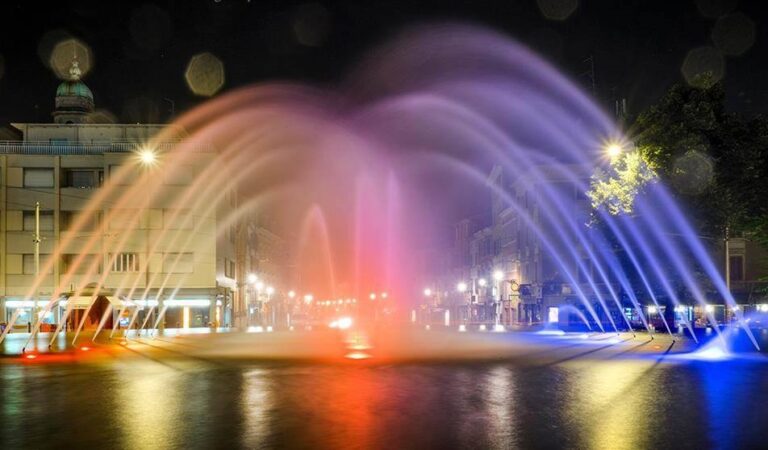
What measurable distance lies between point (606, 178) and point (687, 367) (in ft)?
70.8

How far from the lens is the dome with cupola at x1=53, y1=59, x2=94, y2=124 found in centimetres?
9169

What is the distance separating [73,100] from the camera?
92500 millimetres

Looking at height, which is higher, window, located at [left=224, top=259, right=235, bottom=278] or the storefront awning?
Answer: window, located at [left=224, top=259, right=235, bottom=278]

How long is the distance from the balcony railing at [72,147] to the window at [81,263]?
36.6ft

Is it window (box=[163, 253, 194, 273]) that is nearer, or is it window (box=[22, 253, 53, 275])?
window (box=[22, 253, 53, 275])

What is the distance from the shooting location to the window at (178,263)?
256 ft

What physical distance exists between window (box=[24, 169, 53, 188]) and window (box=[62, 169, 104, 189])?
151cm

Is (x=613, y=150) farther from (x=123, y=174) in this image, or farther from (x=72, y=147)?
(x=72, y=147)

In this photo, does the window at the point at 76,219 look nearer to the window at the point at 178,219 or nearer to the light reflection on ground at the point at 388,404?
the window at the point at 178,219

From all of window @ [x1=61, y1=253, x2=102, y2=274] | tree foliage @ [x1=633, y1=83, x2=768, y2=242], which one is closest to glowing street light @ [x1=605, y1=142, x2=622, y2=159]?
tree foliage @ [x1=633, y1=83, x2=768, y2=242]

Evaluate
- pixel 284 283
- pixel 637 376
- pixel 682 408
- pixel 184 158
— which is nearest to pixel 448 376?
pixel 637 376

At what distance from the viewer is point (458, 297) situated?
466ft

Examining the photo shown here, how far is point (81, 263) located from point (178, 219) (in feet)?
33.4

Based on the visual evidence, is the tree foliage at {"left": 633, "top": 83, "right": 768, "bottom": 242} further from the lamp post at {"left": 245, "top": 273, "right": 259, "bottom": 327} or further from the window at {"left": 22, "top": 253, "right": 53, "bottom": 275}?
the lamp post at {"left": 245, "top": 273, "right": 259, "bottom": 327}
